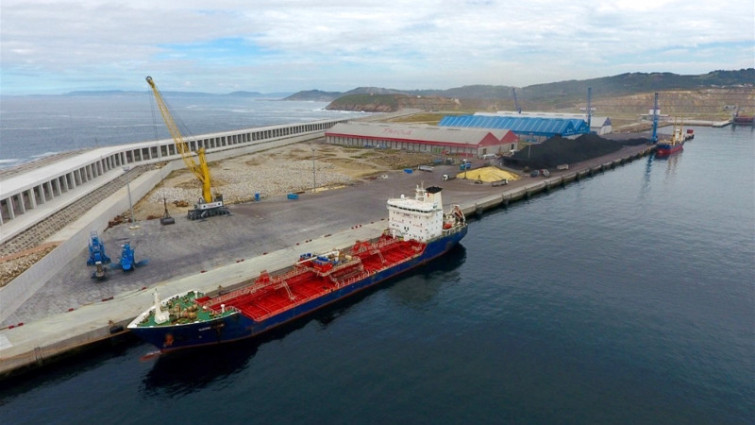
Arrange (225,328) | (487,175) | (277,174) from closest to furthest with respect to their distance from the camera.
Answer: (225,328), (487,175), (277,174)

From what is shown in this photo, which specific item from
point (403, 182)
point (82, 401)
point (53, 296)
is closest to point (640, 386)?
point (82, 401)

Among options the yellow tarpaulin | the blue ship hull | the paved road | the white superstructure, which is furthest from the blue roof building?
the blue ship hull

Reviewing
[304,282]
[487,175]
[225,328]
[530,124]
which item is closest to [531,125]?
[530,124]

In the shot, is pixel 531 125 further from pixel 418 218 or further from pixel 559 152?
pixel 418 218

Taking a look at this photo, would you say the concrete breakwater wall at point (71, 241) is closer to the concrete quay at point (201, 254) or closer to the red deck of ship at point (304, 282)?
the concrete quay at point (201, 254)

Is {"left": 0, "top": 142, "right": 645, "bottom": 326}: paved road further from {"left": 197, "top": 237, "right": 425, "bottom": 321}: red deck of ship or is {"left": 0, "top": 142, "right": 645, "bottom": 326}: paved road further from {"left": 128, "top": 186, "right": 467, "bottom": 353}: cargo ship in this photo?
{"left": 197, "top": 237, "right": 425, "bottom": 321}: red deck of ship

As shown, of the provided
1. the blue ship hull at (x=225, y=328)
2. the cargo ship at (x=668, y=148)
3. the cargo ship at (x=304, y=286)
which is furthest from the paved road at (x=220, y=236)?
the cargo ship at (x=668, y=148)
